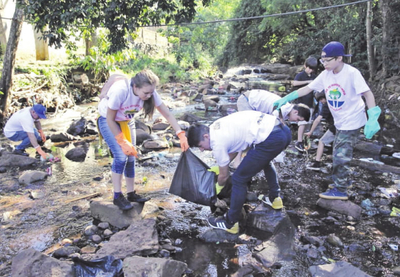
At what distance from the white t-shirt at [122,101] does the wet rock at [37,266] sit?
1346 millimetres

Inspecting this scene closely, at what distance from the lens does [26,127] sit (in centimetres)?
500

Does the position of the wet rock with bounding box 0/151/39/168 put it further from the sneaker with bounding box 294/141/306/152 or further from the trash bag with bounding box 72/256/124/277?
the sneaker with bounding box 294/141/306/152

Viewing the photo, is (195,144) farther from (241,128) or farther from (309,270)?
(309,270)

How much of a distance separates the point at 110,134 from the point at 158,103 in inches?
22.8

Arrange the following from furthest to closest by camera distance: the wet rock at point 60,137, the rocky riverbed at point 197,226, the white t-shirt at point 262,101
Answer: the wet rock at point 60,137 < the white t-shirt at point 262,101 < the rocky riverbed at point 197,226

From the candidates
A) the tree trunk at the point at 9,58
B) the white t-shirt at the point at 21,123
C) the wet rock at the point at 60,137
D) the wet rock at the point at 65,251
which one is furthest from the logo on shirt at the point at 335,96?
the tree trunk at the point at 9,58

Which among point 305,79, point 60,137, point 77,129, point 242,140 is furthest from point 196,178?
point 77,129

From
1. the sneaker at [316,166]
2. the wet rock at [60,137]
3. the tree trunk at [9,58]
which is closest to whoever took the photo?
the sneaker at [316,166]

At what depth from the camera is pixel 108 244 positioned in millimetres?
2701

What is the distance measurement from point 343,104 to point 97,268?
295cm

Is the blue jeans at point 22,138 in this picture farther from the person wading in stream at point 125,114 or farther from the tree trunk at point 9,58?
the person wading in stream at point 125,114

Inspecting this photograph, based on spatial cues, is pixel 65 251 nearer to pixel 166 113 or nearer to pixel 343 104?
pixel 166 113

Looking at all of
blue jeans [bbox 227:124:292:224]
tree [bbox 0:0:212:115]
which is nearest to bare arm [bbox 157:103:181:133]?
blue jeans [bbox 227:124:292:224]

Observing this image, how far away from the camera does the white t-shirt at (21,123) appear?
16.5ft
